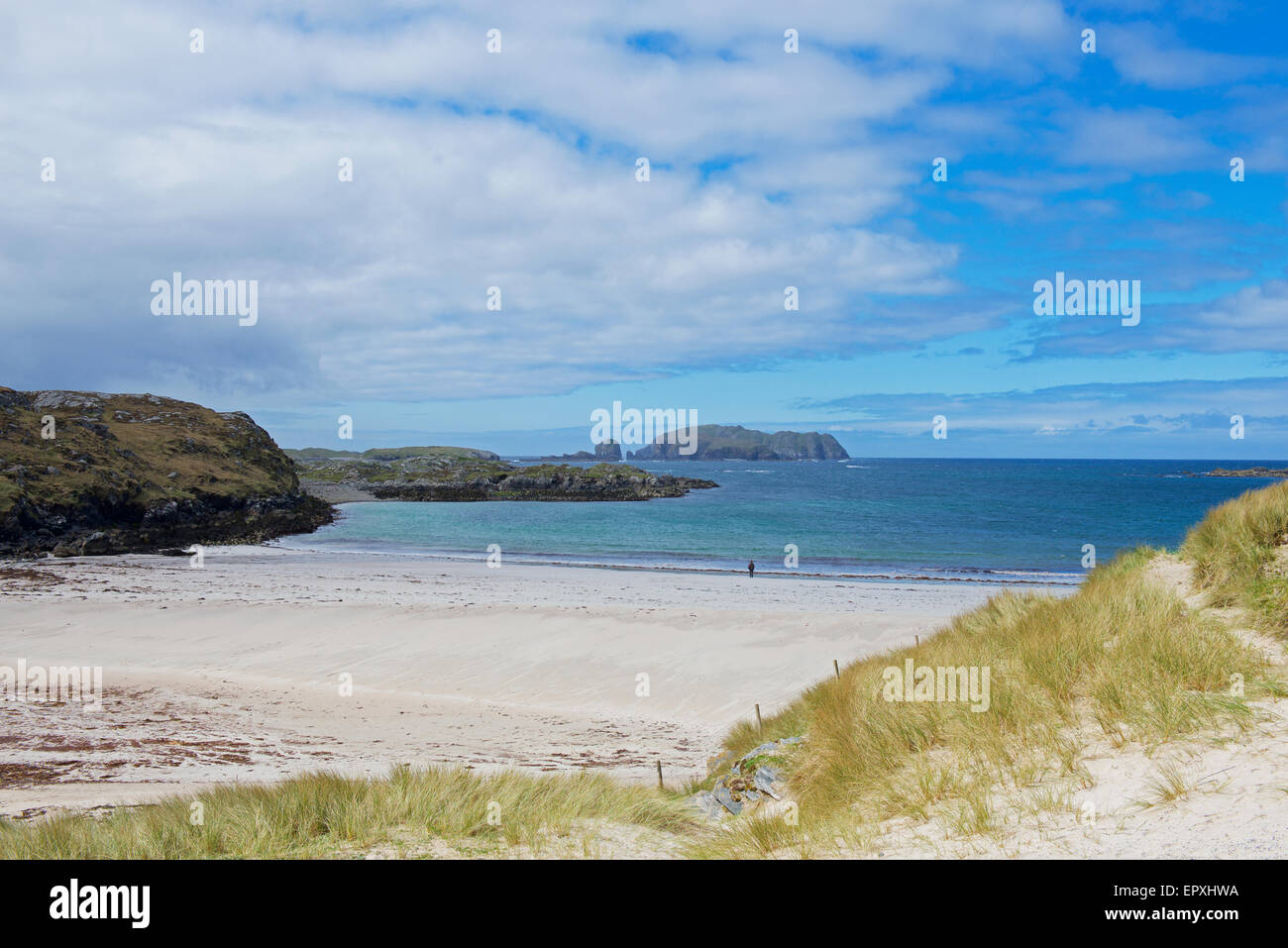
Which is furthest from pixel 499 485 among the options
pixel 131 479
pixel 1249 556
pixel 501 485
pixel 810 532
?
pixel 1249 556

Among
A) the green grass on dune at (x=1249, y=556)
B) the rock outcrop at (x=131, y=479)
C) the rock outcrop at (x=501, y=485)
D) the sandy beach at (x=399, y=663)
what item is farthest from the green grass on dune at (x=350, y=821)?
the rock outcrop at (x=501, y=485)

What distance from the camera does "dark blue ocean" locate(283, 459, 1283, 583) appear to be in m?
42.6

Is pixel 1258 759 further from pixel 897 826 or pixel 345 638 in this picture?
pixel 345 638

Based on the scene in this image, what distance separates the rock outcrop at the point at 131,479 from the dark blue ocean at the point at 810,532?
20.6ft

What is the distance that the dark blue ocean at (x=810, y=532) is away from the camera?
42562mm

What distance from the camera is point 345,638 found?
74.8 ft

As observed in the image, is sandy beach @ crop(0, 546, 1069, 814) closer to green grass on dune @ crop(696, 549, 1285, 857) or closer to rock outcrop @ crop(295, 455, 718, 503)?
green grass on dune @ crop(696, 549, 1285, 857)

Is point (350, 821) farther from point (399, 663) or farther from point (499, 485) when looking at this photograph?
point (499, 485)

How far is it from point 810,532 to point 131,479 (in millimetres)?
51914

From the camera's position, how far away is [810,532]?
56125 millimetres

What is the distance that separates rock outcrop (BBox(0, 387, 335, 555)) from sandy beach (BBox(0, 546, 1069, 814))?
310 inches

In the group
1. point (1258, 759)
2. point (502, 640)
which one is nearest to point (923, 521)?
point (502, 640)

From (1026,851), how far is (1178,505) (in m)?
92.3

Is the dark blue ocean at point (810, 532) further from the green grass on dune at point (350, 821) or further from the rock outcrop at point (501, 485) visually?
the green grass on dune at point (350, 821)
